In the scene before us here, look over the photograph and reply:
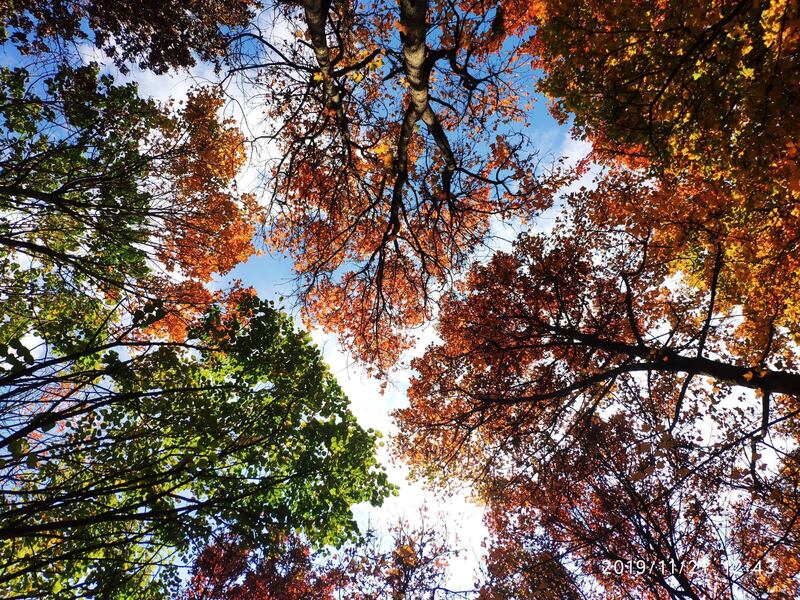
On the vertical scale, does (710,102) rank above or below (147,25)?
below

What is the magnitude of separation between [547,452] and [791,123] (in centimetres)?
790

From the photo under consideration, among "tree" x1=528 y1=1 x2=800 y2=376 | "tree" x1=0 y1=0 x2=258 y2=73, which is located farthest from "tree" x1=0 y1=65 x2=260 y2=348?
"tree" x1=528 y1=1 x2=800 y2=376

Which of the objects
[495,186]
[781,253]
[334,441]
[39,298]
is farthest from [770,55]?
[39,298]

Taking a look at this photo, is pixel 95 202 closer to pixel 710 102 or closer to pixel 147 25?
pixel 147 25

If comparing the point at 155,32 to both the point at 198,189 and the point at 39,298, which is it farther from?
the point at 39,298

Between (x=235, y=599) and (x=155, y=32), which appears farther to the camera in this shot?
(x=235, y=599)

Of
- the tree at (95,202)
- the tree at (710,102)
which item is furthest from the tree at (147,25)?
the tree at (710,102)

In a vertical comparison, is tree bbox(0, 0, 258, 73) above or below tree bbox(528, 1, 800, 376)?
above

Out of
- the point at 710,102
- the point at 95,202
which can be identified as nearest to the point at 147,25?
the point at 95,202

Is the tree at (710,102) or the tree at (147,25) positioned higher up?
the tree at (147,25)

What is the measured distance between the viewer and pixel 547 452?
9.01m

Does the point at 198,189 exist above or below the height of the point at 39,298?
above

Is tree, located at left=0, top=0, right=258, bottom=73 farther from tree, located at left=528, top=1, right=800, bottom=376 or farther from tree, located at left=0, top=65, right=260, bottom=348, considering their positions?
tree, located at left=528, top=1, right=800, bottom=376

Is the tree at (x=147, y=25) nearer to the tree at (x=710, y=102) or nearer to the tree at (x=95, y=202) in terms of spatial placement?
the tree at (x=95, y=202)
